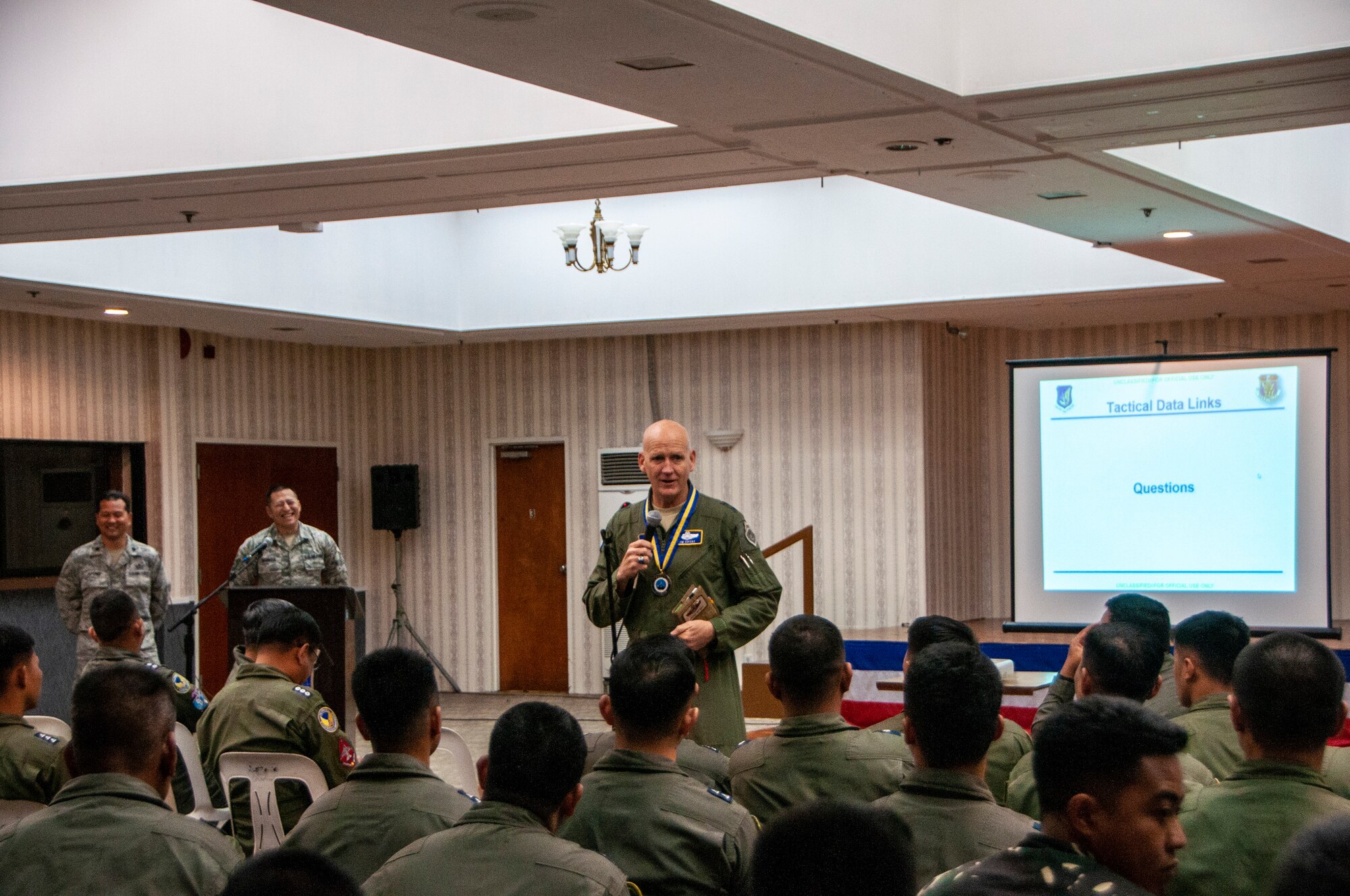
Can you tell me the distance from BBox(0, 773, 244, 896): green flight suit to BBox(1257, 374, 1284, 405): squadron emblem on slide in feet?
20.9

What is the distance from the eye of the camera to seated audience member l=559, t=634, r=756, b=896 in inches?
98.4

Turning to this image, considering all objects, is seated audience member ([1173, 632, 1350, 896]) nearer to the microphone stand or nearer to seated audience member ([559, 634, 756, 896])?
seated audience member ([559, 634, 756, 896])


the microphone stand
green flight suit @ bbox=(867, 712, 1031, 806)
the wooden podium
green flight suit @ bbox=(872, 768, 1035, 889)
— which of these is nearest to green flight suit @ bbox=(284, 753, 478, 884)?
green flight suit @ bbox=(872, 768, 1035, 889)

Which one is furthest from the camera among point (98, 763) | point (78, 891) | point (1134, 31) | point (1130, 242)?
point (1130, 242)

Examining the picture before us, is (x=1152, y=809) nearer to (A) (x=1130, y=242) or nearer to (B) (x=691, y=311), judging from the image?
(A) (x=1130, y=242)

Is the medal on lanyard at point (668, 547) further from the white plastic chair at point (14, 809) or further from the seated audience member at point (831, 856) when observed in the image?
the seated audience member at point (831, 856)

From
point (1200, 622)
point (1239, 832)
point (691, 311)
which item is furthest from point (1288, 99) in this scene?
point (691, 311)

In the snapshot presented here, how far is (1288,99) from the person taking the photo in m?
4.27

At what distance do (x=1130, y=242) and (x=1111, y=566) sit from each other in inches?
70.1

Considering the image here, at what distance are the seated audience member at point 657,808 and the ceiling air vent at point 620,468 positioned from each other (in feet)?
25.3

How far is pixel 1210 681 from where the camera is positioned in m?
3.54

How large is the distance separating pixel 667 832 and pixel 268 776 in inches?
62.0

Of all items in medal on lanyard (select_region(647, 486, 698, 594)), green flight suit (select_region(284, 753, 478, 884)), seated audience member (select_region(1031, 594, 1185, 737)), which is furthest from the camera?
medal on lanyard (select_region(647, 486, 698, 594))

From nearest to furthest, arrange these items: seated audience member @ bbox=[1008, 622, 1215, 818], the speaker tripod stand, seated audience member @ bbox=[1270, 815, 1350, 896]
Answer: seated audience member @ bbox=[1270, 815, 1350, 896] < seated audience member @ bbox=[1008, 622, 1215, 818] < the speaker tripod stand
